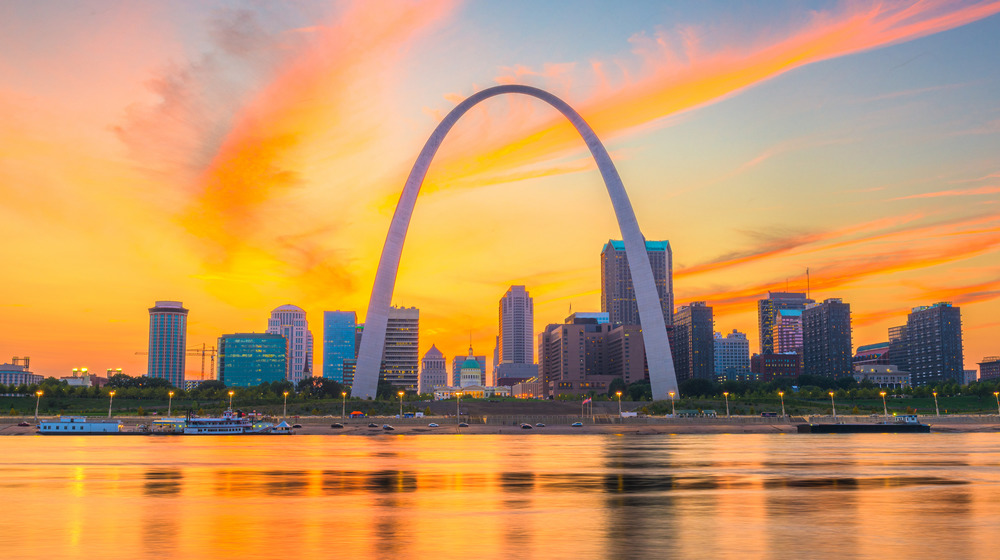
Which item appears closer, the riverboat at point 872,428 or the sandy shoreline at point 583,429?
the riverboat at point 872,428

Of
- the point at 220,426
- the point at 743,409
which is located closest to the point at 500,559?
the point at 220,426

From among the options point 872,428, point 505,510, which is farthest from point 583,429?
point 505,510

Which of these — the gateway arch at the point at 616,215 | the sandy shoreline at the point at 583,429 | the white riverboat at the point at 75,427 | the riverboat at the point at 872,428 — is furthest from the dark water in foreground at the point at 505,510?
the gateway arch at the point at 616,215

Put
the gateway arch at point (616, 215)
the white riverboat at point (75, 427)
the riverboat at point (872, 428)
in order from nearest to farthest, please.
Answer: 1. the riverboat at point (872, 428)
2. the white riverboat at point (75, 427)
3. the gateway arch at point (616, 215)

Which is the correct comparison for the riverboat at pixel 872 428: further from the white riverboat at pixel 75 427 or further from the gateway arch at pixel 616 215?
the white riverboat at pixel 75 427

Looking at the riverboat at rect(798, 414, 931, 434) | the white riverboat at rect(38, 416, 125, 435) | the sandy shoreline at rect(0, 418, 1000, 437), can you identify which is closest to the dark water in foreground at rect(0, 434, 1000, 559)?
the sandy shoreline at rect(0, 418, 1000, 437)

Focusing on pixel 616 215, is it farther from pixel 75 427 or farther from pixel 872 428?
pixel 75 427
